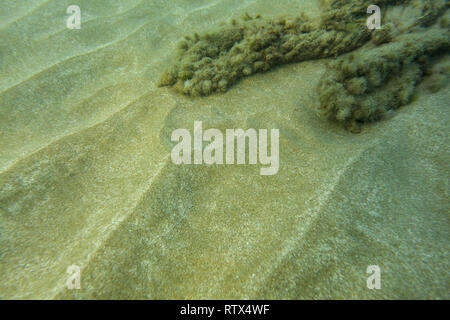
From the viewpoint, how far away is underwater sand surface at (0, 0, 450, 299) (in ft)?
6.26

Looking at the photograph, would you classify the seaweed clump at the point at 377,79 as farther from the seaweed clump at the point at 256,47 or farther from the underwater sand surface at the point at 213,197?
the seaweed clump at the point at 256,47

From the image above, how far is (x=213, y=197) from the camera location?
249 centimetres

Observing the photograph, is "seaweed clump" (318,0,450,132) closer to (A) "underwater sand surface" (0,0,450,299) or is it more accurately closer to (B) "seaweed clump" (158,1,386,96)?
(A) "underwater sand surface" (0,0,450,299)

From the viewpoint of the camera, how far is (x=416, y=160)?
8.53 feet

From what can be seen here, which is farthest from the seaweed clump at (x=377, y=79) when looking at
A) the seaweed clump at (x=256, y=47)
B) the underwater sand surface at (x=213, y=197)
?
the seaweed clump at (x=256, y=47)

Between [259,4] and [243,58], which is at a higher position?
[259,4]

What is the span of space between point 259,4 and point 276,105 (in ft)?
11.6

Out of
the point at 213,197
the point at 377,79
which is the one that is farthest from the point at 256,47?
the point at 213,197

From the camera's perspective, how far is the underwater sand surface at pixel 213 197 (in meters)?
1.91

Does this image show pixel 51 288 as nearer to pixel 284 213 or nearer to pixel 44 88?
pixel 284 213

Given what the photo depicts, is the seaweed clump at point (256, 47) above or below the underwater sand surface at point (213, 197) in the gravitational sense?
above

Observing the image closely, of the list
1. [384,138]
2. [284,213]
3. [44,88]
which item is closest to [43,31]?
[44,88]
